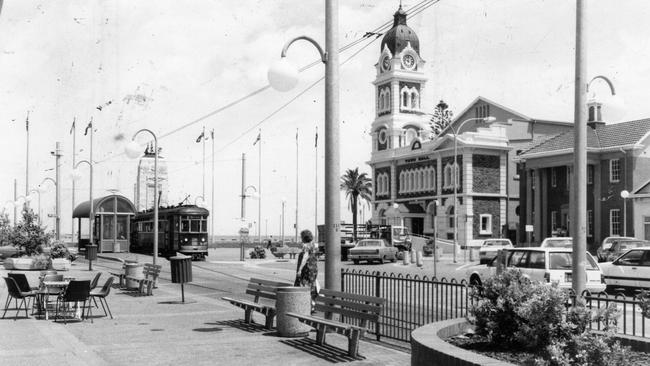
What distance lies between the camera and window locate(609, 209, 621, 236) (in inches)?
1959

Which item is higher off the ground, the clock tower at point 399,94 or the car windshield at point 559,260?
the clock tower at point 399,94

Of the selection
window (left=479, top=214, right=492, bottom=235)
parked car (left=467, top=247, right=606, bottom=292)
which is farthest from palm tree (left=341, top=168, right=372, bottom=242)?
parked car (left=467, top=247, right=606, bottom=292)

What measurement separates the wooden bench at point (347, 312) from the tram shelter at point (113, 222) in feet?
130

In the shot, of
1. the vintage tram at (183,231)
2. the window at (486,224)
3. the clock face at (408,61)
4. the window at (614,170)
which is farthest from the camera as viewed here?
the clock face at (408,61)

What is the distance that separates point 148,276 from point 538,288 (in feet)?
50.8

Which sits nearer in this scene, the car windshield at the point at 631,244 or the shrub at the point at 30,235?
the car windshield at the point at 631,244

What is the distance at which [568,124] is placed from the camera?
73750mm

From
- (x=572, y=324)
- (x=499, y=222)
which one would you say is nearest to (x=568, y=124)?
(x=499, y=222)

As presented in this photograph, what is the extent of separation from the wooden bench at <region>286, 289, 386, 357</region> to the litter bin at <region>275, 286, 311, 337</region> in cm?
18

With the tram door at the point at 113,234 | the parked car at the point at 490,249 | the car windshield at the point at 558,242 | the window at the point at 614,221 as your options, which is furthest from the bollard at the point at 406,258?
the tram door at the point at 113,234

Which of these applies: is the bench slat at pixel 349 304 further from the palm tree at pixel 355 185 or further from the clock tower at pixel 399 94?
the palm tree at pixel 355 185

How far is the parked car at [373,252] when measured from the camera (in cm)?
4481

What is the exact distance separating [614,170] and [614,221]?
3.34 metres

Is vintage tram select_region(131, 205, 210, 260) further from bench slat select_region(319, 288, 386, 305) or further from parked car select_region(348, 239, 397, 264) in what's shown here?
bench slat select_region(319, 288, 386, 305)
